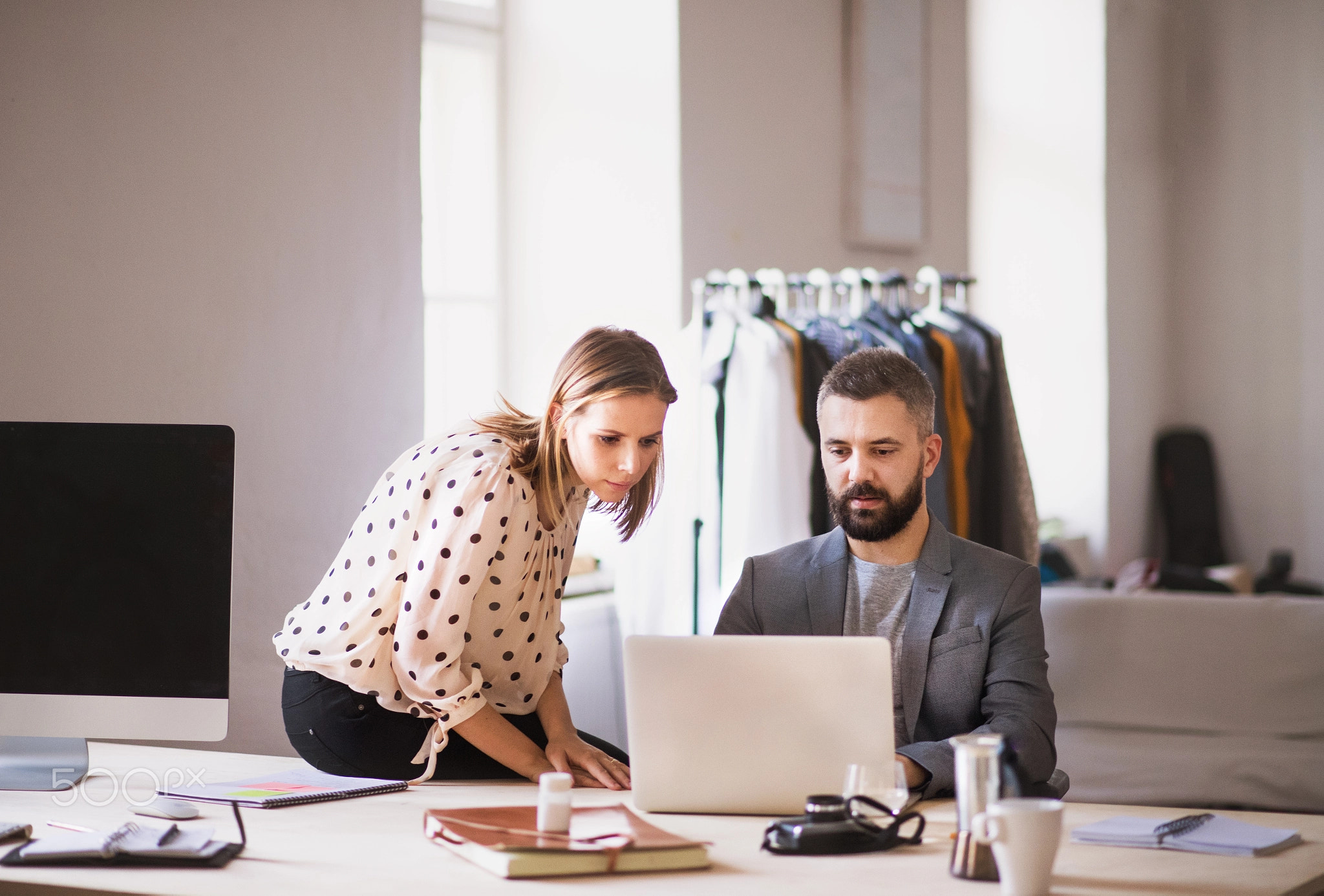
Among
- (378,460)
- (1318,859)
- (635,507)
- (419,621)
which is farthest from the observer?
(378,460)

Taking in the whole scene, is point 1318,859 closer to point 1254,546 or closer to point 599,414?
point 599,414

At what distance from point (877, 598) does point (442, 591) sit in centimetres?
71

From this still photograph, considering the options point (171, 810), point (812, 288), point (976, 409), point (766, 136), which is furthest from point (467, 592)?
point (766, 136)

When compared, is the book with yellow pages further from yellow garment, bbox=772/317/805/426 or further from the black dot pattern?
yellow garment, bbox=772/317/805/426

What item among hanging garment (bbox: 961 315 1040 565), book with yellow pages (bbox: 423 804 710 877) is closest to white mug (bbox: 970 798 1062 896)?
book with yellow pages (bbox: 423 804 710 877)

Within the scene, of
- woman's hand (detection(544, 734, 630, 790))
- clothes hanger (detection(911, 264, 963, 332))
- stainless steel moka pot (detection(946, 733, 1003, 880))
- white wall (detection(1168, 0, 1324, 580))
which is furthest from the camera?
white wall (detection(1168, 0, 1324, 580))

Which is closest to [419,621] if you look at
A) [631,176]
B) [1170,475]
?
[631,176]

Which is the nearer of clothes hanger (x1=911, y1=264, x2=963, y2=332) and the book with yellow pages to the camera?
the book with yellow pages

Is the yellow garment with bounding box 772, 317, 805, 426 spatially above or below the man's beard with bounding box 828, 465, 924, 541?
above

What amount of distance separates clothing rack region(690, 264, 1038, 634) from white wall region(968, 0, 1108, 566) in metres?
2.19

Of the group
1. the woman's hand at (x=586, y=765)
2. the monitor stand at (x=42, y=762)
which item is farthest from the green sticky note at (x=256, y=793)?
the woman's hand at (x=586, y=765)

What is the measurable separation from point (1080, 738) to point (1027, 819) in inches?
69.3

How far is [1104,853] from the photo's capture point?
1437 millimetres

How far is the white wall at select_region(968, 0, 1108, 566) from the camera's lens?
18.6 feet
